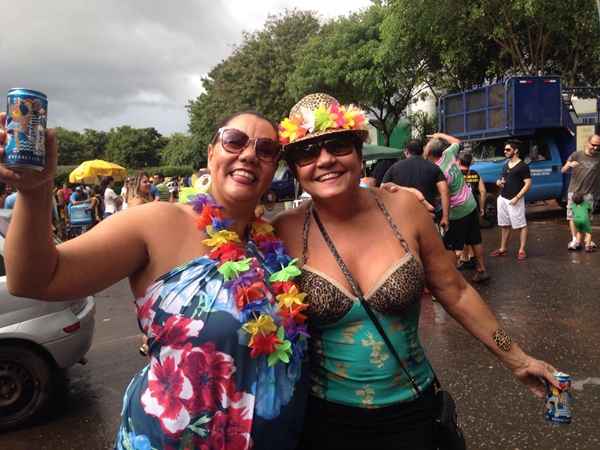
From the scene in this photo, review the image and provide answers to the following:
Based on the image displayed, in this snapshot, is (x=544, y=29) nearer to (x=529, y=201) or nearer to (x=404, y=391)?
(x=529, y=201)

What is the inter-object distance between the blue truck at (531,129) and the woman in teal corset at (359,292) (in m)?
10.5

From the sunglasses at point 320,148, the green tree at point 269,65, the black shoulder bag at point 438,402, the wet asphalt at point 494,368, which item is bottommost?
the wet asphalt at point 494,368

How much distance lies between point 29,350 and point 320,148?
3.05m

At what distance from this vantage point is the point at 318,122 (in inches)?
75.2

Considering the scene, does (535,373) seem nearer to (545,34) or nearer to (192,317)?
(192,317)

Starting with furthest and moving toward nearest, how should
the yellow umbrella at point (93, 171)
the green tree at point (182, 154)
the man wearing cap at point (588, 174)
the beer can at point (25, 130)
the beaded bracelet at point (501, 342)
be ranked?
the green tree at point (182, 154) < the yellow umbrella at point (93, 171) < the man wearing cap at point (588, 174) < the beaded bracelet at point (501, 342) < the beer can at point (25, 130)

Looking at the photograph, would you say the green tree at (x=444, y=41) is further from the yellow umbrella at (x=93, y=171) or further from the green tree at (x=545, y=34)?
the yellow umbrella at (x=93, y=171)

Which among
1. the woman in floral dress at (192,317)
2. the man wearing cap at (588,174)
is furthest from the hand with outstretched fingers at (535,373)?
the man wearing cap at (588,174)

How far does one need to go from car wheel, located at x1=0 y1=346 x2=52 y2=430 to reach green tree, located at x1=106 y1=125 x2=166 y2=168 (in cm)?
7490

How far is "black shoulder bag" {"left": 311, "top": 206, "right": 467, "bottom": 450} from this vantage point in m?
1.80

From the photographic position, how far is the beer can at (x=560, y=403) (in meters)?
1.93

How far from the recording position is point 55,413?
13.3 ft

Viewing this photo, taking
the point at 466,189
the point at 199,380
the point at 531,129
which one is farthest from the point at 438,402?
the point at 531,129

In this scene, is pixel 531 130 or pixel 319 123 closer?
pixel 319 123
